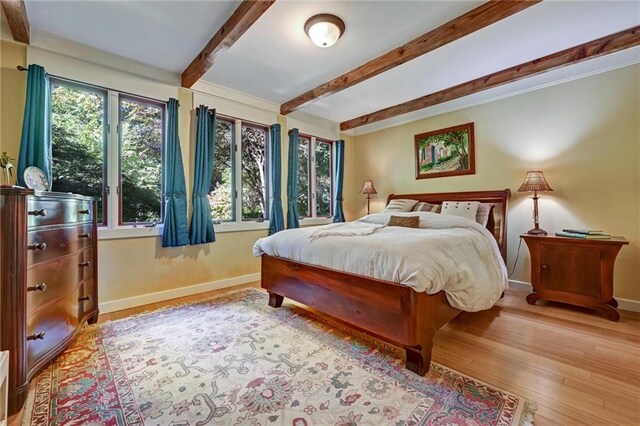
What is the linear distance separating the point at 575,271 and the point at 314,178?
11.6ft

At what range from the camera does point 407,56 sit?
2.55 meters

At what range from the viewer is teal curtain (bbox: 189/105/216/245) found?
3244 millimetres

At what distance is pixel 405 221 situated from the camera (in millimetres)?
3135

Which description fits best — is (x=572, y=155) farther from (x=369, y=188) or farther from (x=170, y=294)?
(x=170, y=294)

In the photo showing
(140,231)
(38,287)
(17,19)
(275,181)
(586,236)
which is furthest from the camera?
(275,181)

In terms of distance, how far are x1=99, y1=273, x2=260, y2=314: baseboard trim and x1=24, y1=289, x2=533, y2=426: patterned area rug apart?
478mm

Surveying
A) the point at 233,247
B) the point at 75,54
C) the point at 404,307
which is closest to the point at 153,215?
the point at 233,247

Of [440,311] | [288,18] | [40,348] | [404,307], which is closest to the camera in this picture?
[40,348]

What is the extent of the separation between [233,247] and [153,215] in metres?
1.02

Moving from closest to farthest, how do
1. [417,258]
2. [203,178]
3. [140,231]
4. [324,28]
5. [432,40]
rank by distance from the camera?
[417,258] < [324,28] < [432,40] < [140,231] < [203,178]

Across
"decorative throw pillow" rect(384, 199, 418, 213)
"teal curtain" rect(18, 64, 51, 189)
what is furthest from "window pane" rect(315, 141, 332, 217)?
"teal curtain" rect(18, 64, 51, 189)

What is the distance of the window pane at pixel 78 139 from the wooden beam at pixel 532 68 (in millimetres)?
3612

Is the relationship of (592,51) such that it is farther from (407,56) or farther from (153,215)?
(153,215)

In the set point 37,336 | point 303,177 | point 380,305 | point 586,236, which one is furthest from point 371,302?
point 303,177
